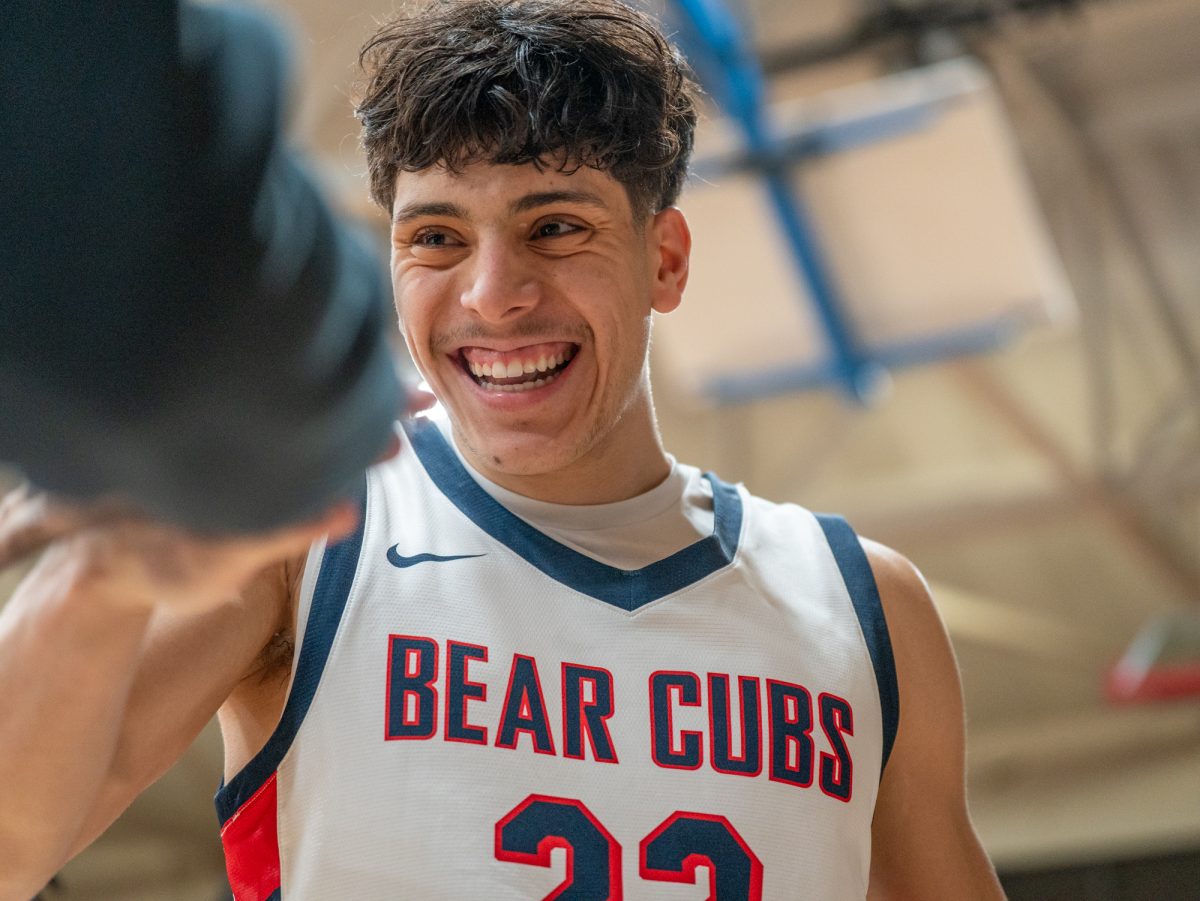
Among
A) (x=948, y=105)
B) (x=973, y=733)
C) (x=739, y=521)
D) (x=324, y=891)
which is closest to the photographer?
(x=324, y=891)

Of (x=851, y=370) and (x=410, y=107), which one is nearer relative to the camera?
(x=410, y=107)

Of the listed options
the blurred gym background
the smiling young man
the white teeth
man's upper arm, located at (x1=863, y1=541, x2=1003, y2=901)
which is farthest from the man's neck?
the blurred gym background

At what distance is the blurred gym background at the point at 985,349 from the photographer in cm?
515

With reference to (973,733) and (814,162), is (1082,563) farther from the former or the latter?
(814,162)

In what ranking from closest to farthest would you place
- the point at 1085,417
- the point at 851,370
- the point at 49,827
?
the point at 49,827 < the point at 851,370 < the point at 1085,417

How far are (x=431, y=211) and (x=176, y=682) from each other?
572 mm

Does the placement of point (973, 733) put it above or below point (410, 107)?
below

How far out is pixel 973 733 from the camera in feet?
37.1

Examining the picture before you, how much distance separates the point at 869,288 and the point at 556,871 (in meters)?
4.21

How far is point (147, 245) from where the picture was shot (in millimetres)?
622

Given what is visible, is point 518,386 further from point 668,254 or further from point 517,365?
point 668,254

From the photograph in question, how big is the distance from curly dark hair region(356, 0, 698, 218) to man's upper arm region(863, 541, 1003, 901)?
653 millimetres

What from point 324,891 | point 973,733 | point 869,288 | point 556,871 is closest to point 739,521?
point 556,871

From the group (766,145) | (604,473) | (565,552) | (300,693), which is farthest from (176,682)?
(766,145)
